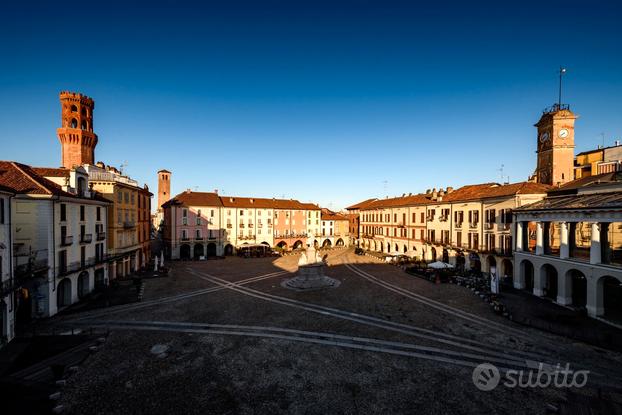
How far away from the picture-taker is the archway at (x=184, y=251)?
53.5m

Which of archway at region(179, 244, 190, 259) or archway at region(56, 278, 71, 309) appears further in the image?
archway at region(179, 244, 190, 259)

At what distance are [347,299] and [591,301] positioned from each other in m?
19.1

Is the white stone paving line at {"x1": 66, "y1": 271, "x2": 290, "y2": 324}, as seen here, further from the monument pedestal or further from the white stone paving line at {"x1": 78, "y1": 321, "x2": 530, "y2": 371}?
the monument pedestal

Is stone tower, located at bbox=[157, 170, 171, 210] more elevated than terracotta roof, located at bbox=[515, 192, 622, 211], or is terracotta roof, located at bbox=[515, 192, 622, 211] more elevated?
stone tower, located at bbox=[157, 170, 171, 210]

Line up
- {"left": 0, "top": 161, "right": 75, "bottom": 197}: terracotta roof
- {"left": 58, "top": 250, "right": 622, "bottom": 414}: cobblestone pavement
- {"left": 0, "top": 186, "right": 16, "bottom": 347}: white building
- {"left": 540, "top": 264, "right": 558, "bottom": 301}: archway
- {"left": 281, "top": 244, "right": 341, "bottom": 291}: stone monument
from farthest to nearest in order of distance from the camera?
{"left": 281, "top": 244, "right": 341, "bottom": 291}: stone monument, {"left": 540, "top": 264, "right": 558, "bottom": 301}: archway, {"left": 0, "top": 161, "right": 75, "bottom": 197}: terracotta roof, {"left": 0, "top": 186, "right": 16, "bottom": 347}: white building, {"left": 58, "top": 250, "right": 622, "bottom": 414}: cobblestone pavement

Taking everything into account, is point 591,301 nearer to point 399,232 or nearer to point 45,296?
point 399,232

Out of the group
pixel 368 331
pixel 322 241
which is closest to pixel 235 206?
pixel 322 241

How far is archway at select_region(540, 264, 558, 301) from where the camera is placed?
2684 cm

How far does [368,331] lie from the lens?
18.6 metres

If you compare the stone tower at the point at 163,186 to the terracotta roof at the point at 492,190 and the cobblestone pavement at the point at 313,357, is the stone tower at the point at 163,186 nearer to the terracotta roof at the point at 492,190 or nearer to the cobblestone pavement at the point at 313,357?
the cobblestone pavement at the point at 313,357

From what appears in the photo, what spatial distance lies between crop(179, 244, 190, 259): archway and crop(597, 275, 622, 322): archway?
57071mm

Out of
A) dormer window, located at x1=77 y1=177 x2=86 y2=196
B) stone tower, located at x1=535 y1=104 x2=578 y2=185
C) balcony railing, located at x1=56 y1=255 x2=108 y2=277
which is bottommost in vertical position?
balcony railing, located at x1=56 y1=255 x2=108 y2=277

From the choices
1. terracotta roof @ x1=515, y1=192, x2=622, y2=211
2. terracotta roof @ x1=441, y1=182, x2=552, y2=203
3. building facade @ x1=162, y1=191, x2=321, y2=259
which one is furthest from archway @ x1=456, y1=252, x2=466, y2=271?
building facade @ x1=162, y1=191, x2=321, y2=259

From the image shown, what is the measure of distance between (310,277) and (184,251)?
34037mm
